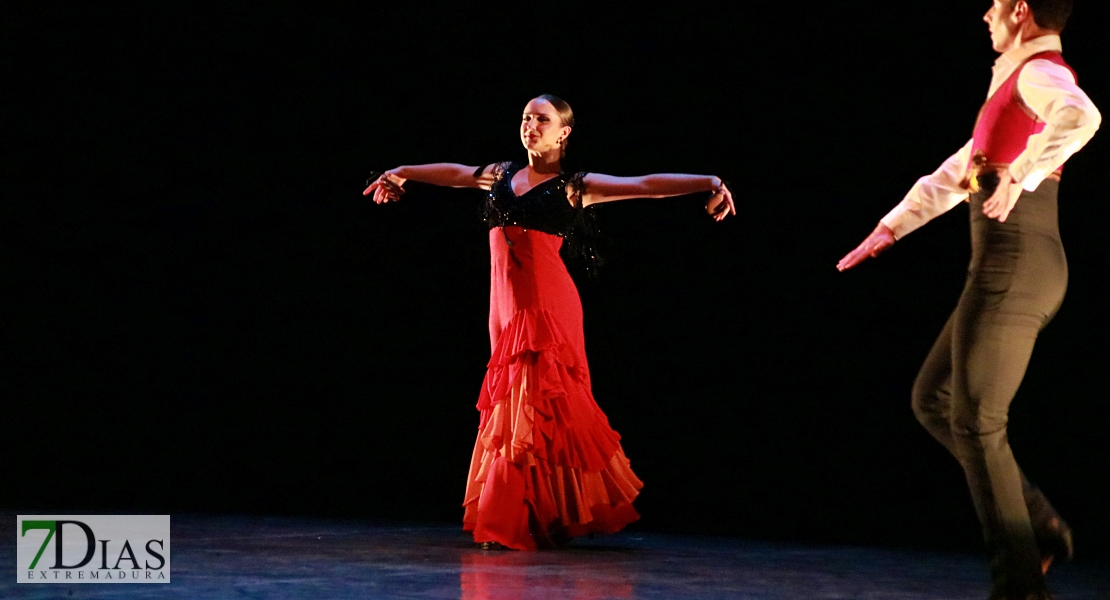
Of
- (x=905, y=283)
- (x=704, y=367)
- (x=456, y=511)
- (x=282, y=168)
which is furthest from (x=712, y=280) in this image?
(x=282, y=168)

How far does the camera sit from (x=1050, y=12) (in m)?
2.28

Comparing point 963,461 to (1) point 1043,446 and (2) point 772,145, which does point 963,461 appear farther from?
(2) point 772,145

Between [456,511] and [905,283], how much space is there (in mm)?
1914

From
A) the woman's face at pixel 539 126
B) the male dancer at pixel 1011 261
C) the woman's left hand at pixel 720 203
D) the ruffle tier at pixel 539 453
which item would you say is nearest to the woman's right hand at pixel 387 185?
the woman's face at pixel 539 126

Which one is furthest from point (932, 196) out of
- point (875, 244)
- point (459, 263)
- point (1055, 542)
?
point (459, 263)

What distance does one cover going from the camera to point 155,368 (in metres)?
5.15

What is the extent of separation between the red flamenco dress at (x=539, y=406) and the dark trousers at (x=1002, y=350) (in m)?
1.46

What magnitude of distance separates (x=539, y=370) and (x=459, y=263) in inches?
50.0

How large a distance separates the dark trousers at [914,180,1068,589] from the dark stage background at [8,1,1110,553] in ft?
4.52

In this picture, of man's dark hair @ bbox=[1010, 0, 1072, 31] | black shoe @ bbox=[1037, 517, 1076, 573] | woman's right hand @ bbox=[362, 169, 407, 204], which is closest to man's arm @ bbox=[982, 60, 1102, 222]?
man's dark hair @ bbox=[1010, 0, 1072, 31]

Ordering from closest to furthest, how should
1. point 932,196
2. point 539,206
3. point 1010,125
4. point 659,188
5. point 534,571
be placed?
point 1010,125
point 932,196
point 534,571
point 659,188
point 539,206

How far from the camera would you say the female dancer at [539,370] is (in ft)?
11.4

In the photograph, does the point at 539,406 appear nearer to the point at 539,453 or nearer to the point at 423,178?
the point at 539,453

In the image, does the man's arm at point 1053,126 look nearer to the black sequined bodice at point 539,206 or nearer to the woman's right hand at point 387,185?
the black sequined bodice at point 539,206
